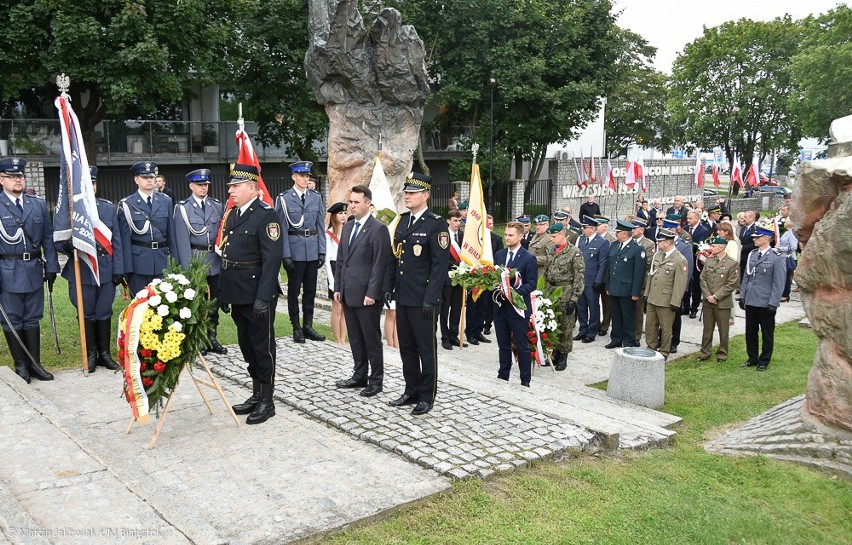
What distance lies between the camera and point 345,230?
7.52 meters

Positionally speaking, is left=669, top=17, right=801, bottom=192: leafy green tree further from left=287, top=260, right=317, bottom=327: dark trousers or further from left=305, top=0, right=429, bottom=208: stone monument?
left=287, top=260, right=317, bottom=327: dark trousers

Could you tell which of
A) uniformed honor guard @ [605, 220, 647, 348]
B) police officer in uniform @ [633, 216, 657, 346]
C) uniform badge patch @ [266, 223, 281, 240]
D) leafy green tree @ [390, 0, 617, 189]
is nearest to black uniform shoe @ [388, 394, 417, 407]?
uniform badge patch @ [266, 223, 281, 240]

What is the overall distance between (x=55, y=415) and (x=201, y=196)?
3.42m

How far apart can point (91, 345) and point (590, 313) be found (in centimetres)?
735

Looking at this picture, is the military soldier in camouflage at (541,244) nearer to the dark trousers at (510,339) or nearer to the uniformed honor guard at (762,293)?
the dark trousers at (510,339)

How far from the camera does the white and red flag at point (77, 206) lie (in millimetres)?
7973

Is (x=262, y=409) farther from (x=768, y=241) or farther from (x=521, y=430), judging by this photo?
(x=768, y=241)

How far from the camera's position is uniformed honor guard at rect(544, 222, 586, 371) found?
33.8ft

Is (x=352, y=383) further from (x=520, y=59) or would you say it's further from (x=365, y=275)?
(x=520, y=59)

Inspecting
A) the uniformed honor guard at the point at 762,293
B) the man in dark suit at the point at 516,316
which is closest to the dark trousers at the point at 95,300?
the man in dark suit at the point at 516,316

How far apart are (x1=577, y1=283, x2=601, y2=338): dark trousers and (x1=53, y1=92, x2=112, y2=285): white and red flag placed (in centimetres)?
705

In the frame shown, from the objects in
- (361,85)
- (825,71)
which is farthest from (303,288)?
(825,71)

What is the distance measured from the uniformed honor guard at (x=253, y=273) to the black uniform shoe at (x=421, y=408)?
4.13 ft

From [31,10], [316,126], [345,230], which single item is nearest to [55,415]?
[345,230]
